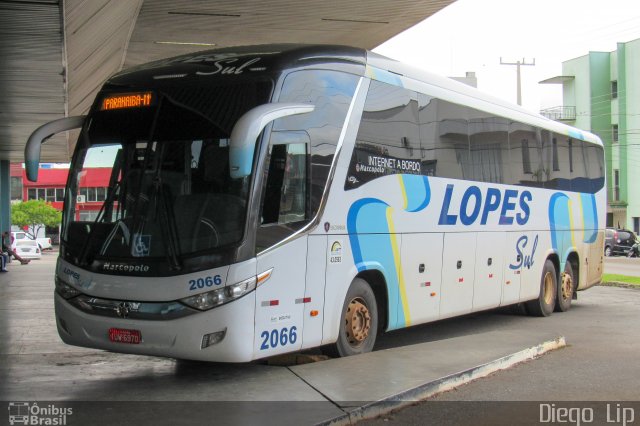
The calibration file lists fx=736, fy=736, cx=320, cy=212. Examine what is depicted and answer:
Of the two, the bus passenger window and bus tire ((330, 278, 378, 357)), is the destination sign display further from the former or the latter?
bus tire ((330, 278, 378, 357))

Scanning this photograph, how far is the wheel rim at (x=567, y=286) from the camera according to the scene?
49.9 ft

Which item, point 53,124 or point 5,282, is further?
point 5,282

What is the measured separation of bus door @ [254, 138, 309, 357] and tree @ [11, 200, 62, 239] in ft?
240

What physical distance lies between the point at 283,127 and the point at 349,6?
9579 mm

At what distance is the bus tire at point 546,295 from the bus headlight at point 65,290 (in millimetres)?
9287

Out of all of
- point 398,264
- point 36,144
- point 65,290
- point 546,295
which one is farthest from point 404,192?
point 546,295

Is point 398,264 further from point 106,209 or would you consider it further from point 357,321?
point 106,209

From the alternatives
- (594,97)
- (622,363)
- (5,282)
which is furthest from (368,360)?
(594,97)

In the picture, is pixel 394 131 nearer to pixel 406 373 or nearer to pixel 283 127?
pixel 283 127

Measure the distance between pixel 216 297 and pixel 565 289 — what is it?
402 inches

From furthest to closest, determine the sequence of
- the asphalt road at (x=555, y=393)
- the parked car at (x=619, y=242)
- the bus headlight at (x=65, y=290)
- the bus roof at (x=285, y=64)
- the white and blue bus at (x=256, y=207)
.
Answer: the parked car at (x=619, y=242) < the bus roof at (x=285, y=64) < the bus headlight at (x=65, y=290) < the white and blue bus at (x=256, y=207) < the asphalt road at (x=555, y=393)

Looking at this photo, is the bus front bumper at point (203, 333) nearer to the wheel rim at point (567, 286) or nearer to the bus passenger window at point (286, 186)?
the bus passenger window at point (286, 186)

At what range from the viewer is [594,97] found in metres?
53.1

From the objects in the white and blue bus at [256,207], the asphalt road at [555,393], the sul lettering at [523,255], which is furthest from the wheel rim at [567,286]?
the white and blue bus at [256,207]
